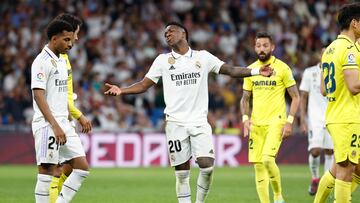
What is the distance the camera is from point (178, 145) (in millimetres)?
11242

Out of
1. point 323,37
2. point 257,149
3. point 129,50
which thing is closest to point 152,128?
point 129,50

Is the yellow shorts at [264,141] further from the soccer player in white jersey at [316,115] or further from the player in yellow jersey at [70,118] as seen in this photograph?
the soccer player in white jersey at [316,115]

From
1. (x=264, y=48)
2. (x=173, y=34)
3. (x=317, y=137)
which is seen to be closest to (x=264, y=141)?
(x=264, y=48)

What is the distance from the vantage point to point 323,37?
28.3m

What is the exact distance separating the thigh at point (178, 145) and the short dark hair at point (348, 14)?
2548mm

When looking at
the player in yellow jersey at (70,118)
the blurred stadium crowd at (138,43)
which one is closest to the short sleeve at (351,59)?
the player in yellow jersey at (70,118)

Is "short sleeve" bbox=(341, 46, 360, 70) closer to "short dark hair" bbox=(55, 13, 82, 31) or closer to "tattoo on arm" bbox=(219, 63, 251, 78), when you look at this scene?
"tattoo on arm" bbox=(219, 63, 251, 78)

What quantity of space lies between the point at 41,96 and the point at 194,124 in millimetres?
2139

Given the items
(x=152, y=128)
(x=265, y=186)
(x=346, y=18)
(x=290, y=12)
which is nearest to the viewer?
(x=346, y=18)

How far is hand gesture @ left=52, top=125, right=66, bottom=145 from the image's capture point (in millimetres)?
10078

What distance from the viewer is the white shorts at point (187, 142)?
11.2 meters

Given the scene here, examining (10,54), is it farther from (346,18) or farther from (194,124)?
(346,18)

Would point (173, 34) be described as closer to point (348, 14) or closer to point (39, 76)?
point (39, 76)

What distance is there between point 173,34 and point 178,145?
1456mm
